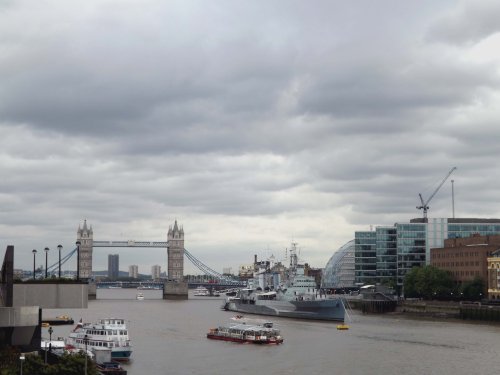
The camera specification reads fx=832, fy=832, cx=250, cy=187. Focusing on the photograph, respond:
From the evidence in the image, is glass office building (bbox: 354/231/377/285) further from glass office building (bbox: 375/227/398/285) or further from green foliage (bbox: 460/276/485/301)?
green foliage (bbox: 460/276/485/301)

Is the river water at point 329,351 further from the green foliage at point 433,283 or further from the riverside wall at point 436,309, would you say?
the green foliage at point 433,283

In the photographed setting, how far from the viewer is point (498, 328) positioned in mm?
93500

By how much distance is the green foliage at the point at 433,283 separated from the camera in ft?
462

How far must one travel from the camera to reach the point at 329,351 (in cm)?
6912

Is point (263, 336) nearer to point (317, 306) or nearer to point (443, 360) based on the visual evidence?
point (443, 360)

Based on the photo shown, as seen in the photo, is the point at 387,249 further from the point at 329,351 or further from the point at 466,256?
the point at 329,351

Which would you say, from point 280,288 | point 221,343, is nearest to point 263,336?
point 221,343

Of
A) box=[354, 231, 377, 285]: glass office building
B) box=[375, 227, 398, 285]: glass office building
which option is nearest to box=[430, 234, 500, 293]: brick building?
box=[375, 227, 398, 285]: glass office building

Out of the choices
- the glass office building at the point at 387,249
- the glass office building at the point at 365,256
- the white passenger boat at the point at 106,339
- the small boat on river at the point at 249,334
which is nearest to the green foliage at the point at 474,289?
the glass office building at the point at 387,249

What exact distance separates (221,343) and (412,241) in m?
102

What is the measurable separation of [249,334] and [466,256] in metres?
74.2

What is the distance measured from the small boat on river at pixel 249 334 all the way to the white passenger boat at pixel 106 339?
1446cm

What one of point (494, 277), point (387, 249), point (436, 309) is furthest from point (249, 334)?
point (387, 249)

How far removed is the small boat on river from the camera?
79.2 metres
